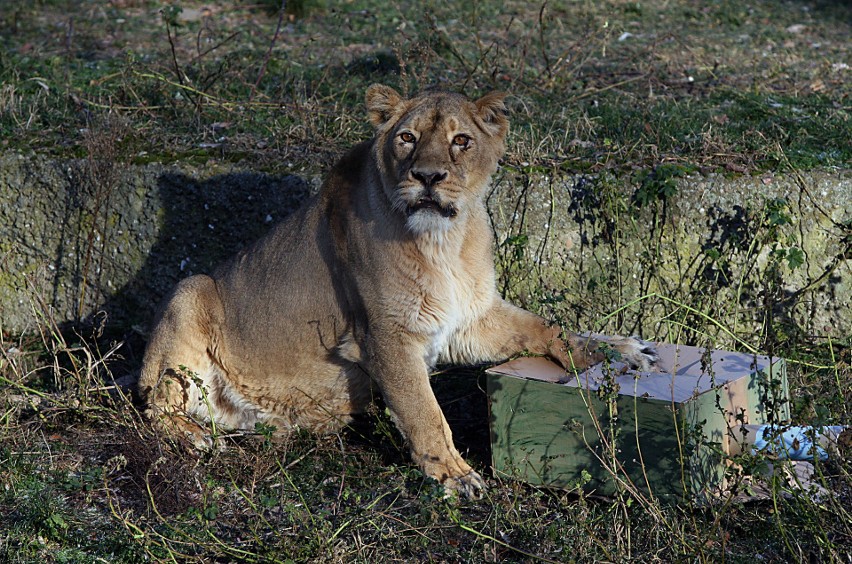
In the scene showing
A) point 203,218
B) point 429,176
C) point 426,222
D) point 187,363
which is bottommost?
point 187,363

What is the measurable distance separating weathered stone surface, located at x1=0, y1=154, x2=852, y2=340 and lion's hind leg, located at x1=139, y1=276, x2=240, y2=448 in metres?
0.83

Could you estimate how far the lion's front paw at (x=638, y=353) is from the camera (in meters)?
4.67

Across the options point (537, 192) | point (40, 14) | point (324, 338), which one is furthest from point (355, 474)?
point (40, 14)

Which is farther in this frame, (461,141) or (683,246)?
(683,246)

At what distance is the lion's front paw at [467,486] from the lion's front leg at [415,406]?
1cm

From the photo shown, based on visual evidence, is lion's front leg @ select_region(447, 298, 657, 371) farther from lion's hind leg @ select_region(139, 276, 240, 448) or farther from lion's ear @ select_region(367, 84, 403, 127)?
lion's hind leg @ select_region(139, 276, 240, 448)

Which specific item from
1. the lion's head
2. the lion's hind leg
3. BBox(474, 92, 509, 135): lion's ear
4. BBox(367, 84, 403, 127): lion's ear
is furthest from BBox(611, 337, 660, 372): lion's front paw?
the lion's hind leg

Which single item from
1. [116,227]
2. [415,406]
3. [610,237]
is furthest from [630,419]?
[116,227]

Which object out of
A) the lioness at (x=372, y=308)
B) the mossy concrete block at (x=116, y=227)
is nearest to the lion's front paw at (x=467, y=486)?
the lioness at (x=372, y=308)

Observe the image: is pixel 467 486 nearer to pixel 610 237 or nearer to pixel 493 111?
pixel 493 111

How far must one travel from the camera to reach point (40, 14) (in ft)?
34.3

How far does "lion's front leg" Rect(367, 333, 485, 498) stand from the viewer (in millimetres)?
4562

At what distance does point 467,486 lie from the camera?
14.6ft

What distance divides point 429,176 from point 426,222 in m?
0.24
